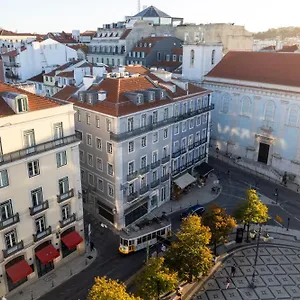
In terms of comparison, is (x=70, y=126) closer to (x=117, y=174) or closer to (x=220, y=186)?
(x=117, y=174)

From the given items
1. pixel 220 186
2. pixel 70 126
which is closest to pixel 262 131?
pixel 220 186

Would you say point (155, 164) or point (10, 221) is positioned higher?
point (10, 221)

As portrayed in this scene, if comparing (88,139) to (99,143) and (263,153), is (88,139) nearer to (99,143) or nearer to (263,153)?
(99,143)

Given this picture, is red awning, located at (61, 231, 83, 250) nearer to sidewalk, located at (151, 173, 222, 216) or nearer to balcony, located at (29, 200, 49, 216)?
balcony, located at (29, 200, 49, 216)

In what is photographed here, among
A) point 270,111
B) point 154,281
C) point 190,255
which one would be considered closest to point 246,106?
point 270,111

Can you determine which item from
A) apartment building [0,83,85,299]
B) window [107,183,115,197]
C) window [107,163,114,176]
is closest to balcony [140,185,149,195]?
window [107,183,115,197]

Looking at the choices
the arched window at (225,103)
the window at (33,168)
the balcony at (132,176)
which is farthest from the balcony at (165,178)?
the arched window at (225,103)
